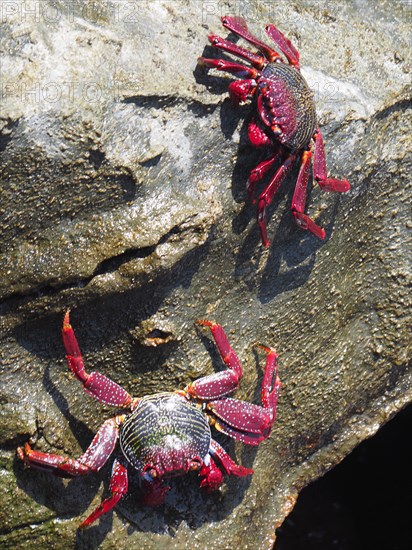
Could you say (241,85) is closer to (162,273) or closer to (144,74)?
(144,74)

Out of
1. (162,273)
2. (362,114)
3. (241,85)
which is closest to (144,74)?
(241,85)

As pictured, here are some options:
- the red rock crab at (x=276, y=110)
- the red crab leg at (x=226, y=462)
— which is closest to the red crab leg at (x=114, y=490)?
the red crab leg at (x=226, y=462)

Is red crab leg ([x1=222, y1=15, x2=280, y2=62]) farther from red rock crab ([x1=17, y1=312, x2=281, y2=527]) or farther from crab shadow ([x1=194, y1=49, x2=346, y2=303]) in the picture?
red rock crab ([x1=17, y1=312, x2=281, y2=527])

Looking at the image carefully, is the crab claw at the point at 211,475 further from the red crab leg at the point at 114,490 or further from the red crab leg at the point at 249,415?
the red crab leg at the point at 114,490

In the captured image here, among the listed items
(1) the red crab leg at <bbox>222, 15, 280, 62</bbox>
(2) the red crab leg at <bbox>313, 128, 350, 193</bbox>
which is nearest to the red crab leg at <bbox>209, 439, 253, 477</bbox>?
(2) the red crab leg at <bbox>313, 128, 350, 193</bbox>

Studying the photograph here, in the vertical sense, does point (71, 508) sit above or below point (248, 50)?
below

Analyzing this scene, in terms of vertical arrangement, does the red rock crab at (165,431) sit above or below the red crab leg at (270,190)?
below
